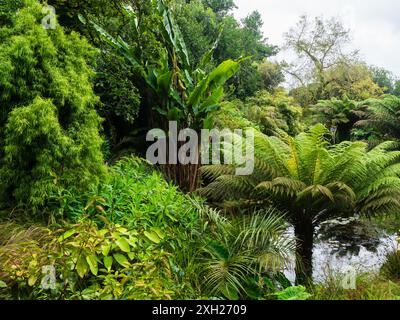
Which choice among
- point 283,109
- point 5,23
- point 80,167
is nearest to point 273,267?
point 80,167

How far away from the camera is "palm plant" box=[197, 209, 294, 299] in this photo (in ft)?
10.6

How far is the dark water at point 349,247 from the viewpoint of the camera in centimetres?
412

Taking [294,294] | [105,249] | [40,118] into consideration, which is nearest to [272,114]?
[294,294]

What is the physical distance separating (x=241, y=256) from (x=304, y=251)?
1.07 meters

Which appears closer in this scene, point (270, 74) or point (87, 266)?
point (87, 266)

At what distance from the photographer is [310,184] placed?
13.9ft

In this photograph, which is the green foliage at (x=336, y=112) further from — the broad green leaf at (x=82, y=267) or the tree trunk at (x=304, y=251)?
the broad green leaf at (x=82, y=267)

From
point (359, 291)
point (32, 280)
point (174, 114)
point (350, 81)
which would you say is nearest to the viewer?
point (32, 280)

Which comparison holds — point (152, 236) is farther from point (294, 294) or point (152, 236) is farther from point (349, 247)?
point (349, 247)

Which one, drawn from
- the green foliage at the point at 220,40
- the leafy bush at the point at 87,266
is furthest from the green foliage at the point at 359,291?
the green foliage at the point at 220,40

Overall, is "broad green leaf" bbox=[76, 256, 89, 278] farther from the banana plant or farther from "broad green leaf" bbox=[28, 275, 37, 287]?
the banana plant

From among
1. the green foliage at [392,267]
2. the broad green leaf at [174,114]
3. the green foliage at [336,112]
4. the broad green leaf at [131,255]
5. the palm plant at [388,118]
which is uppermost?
the green foliage at [336,112]

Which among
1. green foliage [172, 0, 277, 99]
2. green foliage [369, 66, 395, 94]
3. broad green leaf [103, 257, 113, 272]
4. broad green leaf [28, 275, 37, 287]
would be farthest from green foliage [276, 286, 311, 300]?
green foliage [369, 66, 395, 94]

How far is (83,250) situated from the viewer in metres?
2.52
